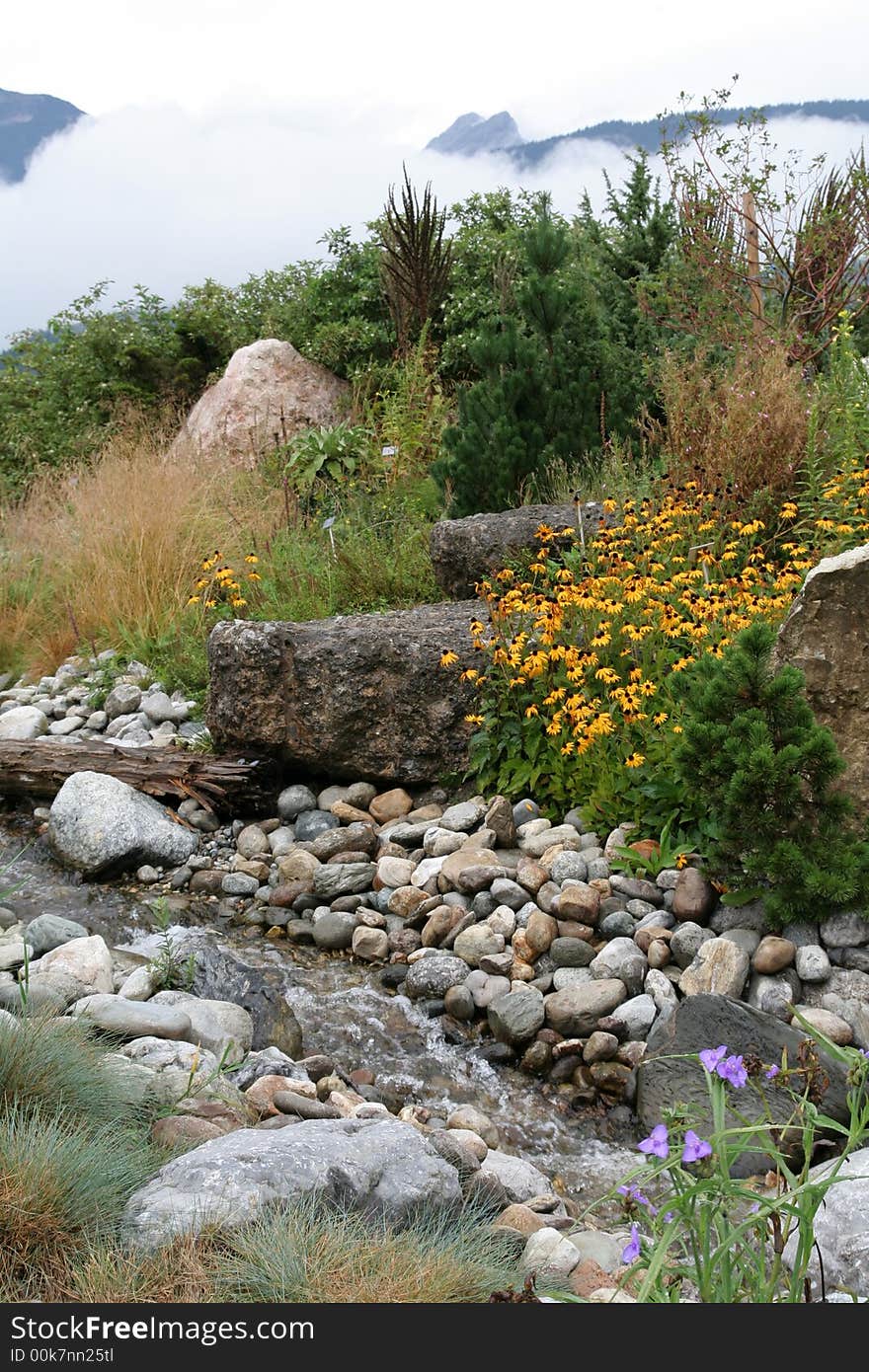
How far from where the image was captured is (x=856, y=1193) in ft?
8.58

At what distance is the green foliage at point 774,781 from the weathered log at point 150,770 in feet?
7.99

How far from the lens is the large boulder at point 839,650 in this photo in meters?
3.81

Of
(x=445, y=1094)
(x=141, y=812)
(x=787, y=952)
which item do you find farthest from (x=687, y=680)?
(x=141, y=812)

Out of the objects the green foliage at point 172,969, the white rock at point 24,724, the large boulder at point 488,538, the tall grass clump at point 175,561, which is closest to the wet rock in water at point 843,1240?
the green foliage at point 172,969

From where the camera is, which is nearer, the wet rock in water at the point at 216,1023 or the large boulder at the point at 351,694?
the wet rock in water at the point at 216,1023

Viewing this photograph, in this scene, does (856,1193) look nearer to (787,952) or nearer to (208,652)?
(787,952)

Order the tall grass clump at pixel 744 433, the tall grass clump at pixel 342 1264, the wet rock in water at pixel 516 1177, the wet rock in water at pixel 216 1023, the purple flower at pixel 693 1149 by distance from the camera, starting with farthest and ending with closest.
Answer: the tall grass clump at pixel 744 433 → the wet rock in water at pixel 216 1023 → the wet rock in water at pixel 516 1177 → the tall grass clump at pixel 342 1264 → the purple flower at pixel 693 1149

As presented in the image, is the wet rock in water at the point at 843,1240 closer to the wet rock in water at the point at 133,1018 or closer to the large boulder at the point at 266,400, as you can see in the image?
the wet rock in water at the point at 133,1018

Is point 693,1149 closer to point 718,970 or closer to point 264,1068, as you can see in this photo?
point 264,1068

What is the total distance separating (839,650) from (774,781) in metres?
0.54

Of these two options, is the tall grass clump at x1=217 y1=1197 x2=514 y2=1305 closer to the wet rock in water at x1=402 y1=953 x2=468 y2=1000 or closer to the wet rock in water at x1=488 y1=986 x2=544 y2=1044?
the wet rock in water at x1=488 y1=986 x2=544 y2=1044

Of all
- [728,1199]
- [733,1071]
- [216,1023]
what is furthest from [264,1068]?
[733,1071]
